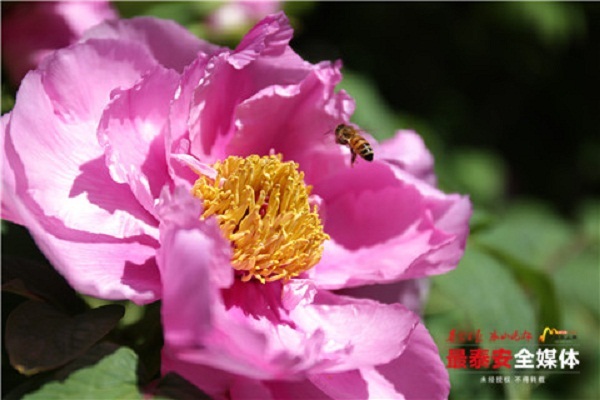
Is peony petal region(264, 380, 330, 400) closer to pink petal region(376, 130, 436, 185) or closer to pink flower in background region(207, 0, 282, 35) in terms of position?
pink petal region(376, 130, 436, 185)

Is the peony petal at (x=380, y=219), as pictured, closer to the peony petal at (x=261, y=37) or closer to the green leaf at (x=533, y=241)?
the peony petal at (x=261, y=37)

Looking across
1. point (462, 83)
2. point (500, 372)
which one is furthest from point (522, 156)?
point (500, 372)

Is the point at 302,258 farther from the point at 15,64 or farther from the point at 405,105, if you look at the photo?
the point at 405,105

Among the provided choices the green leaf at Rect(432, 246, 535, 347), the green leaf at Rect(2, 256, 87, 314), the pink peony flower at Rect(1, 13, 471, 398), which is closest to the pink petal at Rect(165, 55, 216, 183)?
the pink peony flower at Rect(1, 13, 471, 398)

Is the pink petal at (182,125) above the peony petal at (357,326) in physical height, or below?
above

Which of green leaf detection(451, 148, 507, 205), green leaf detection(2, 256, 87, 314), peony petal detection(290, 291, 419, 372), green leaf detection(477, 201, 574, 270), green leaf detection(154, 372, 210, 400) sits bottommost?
green leaf detection(451, 148, 507, 205)

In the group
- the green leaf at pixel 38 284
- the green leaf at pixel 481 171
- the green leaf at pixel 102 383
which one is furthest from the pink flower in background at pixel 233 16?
the green leaf at pixel 481 171

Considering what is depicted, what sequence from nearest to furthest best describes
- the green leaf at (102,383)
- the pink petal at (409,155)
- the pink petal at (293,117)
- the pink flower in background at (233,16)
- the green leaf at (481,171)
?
1. the green leaf at (102,383)
2. the pink petal at (293,117)
3. the pink petal at (409,155)
4. the pink flower in background at (233,16)
5. the green leaf at (481,171)

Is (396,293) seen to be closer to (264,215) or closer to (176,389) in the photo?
(264,215)
